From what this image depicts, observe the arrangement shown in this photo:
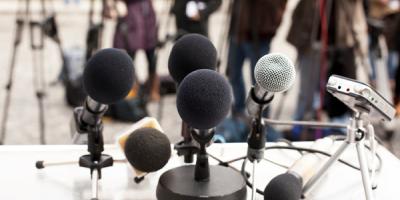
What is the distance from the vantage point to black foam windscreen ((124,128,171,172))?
0.93m

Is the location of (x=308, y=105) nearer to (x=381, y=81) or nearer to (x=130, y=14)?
(x=381, y=81)

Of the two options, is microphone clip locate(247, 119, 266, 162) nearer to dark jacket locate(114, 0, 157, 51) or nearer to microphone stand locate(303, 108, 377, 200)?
microphone stand locate(303, 108, 377, 200)

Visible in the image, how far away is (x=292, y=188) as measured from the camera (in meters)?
0.91

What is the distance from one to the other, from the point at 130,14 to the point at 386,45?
151 centimetres

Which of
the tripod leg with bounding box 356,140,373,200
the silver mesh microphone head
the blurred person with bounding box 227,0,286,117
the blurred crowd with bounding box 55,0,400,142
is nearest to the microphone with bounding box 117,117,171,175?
the silver mesh microphone head

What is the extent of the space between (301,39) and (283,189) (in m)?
1.80

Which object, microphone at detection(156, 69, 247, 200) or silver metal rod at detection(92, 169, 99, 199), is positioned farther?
silver metal rod at detection(92, 169, 99, 199)

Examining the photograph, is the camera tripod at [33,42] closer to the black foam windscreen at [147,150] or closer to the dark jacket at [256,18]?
the dark jacket at [256,18]

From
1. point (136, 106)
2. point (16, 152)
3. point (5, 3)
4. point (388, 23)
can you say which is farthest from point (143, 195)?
point (5, 3)

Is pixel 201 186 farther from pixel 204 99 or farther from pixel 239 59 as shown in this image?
pixel 239 59

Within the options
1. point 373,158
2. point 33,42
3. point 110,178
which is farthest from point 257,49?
point 110,178

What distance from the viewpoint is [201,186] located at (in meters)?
0.96

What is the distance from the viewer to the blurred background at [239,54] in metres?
2.61

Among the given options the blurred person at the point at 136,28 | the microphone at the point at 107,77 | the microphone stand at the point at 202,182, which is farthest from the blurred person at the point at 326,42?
the microphone at the point at 107,77
